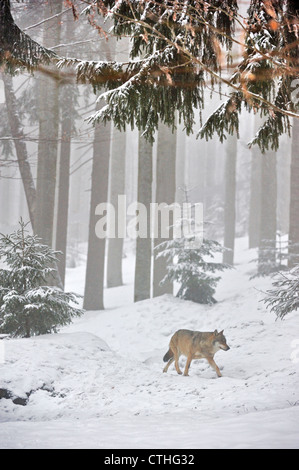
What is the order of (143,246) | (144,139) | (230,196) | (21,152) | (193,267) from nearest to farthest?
(193,267)
(21,152)
(144,139)
(143,246)
(230,196)

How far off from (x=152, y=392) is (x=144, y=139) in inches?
368

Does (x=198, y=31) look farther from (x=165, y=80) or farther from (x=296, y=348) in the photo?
(x=296, y=348)

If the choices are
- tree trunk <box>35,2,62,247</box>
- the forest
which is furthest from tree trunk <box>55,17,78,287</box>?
tree trunk <box>35,2,62,247</box>

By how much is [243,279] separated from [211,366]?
11616 millimetres

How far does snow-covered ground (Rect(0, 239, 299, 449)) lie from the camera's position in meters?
5.03

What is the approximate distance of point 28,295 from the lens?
8914 millimetres

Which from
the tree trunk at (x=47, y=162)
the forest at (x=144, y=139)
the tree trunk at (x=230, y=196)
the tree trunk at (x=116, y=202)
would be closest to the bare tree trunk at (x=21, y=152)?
the forest at (x=144, y=139)

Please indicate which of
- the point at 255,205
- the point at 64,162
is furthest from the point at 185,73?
the point at 255,205

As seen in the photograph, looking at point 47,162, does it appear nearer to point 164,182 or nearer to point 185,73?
point 164,182

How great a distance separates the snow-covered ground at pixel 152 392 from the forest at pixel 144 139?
0.15 m

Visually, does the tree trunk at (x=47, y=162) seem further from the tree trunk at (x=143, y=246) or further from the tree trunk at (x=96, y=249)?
the tree trunk at (x=143, y=246)

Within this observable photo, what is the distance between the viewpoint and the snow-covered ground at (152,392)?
198 inches

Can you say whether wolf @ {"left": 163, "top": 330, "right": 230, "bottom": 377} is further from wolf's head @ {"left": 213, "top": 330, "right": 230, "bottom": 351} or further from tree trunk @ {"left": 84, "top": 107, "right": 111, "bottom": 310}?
tree trunk @ {"left": 84, "top": 107, "right": 111, "bottom": 310}

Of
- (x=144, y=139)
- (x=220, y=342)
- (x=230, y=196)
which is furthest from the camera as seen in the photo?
(x=230, y=196)
